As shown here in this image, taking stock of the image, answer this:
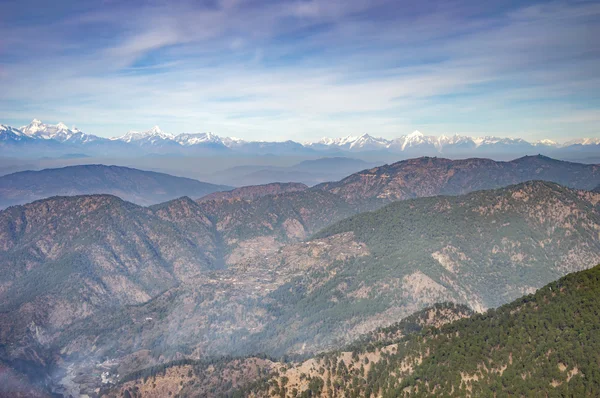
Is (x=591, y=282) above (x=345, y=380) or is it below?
above

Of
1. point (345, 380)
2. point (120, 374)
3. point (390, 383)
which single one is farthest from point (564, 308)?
point (120, 374)

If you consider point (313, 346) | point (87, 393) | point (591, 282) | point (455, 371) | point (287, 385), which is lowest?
point (87, 393)

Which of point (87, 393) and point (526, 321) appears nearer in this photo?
point (526, 321)

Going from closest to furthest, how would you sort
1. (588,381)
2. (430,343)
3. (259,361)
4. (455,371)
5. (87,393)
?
(588,381)
(455,371)
(430,343)
(259,361)
(87,393)

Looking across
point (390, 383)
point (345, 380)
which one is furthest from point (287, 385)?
point (390, 383)

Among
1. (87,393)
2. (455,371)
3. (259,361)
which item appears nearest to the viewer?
(455,371)

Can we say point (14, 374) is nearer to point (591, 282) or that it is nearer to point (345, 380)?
point (345, 380)
